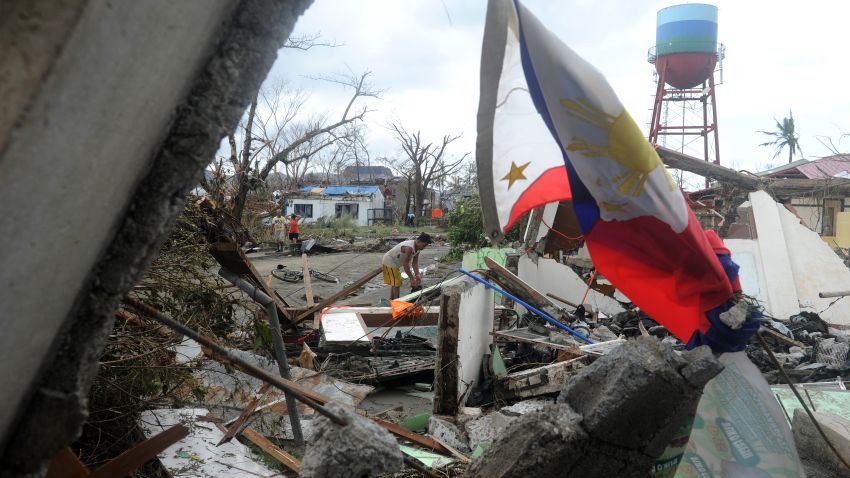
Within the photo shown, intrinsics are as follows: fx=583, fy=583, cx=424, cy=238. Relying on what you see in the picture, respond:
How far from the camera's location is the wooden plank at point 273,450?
3.62 m

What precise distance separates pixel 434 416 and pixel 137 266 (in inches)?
158

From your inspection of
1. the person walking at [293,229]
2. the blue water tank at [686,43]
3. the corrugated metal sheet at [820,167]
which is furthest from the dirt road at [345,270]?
the corrugated metal sheet at [820,167]

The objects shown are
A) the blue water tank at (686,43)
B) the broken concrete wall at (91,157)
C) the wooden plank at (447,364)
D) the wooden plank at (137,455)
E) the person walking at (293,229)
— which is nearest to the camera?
the broken concrete wall at (91,157)

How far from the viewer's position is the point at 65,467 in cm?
194

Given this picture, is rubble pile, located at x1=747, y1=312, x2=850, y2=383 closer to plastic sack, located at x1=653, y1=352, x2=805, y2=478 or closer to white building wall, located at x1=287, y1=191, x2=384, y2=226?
plastic sack, located at x1=653, y1=352, x2=805, y2=478

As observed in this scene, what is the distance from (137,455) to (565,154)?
89.4 inches

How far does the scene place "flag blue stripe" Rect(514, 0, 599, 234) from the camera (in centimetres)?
274

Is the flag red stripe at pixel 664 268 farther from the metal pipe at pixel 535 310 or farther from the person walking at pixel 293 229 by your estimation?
the person walking at pixel 293 229

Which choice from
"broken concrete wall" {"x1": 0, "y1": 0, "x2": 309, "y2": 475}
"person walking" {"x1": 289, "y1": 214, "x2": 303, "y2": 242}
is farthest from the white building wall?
"broken concrete wall" {"x1": 0, "y1": 0, "x2": 309, "y2": 475}

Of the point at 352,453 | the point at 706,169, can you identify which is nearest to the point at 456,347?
the point at 352,453

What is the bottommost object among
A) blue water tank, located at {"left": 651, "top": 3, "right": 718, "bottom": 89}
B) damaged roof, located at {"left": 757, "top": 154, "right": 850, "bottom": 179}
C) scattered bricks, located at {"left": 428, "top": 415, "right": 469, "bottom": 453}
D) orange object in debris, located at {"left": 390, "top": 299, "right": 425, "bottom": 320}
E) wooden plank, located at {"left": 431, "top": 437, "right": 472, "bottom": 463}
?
scattered bricks, located at {"left": 428, "top": 415, "right": 469, "bottom": 453}

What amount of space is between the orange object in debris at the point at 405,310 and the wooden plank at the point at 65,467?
5874mm

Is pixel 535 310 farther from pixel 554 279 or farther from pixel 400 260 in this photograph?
pixel 400 260

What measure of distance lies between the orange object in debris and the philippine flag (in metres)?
4.82
